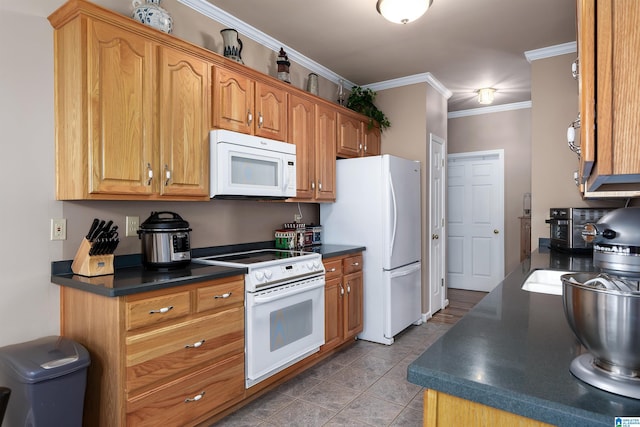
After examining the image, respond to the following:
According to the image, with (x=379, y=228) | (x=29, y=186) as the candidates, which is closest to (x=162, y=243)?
(x=29, y=186)

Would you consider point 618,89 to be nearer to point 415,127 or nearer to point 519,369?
point 519,369

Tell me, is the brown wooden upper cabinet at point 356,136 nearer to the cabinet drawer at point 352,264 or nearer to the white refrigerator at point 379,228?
the white refrigerator at point 379,228

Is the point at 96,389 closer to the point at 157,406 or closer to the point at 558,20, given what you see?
the point at 157,406

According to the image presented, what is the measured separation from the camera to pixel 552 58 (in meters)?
3.51

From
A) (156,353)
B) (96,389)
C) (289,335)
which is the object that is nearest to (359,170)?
(289,335)

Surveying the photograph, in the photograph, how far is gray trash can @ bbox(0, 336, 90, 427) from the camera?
1523 millimetres

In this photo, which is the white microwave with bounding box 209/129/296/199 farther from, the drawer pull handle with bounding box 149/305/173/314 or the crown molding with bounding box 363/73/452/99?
the crown molding with bounding box 363/73/452/99

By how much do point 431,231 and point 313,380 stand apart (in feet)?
7.57

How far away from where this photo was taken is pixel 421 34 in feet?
10.5

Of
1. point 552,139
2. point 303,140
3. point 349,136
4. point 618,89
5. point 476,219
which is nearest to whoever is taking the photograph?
point 618,89

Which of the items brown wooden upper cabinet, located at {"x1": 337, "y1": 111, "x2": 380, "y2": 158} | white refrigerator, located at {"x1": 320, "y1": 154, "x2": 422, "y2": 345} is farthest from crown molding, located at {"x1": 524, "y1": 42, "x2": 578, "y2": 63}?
brown wooden upper cabinet, located at {"x1": 337, "y1": 111, "x2": 380, "y2": 158}

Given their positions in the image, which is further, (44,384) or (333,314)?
(333,314)

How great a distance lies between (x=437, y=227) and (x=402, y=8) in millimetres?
Answer: 2707

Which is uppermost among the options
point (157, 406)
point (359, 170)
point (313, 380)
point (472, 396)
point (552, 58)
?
point (552, 58)
